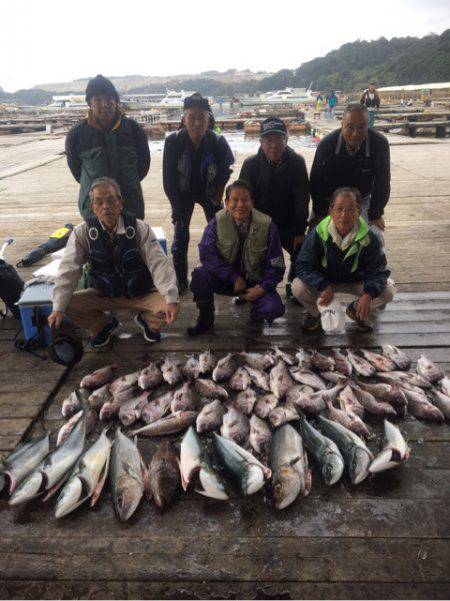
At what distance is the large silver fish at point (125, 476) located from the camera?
2.14 m

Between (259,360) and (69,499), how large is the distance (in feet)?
5.56

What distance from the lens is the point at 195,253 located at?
5.79 m

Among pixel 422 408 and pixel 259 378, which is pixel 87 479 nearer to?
pixel 259 378

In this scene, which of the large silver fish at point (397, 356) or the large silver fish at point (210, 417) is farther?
the large silver fish at point (397, 356)

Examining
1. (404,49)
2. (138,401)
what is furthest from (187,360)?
(404,49)

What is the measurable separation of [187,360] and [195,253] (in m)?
2.63

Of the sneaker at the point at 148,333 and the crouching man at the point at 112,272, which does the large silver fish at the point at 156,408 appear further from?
the sneaker at the point at 148,333

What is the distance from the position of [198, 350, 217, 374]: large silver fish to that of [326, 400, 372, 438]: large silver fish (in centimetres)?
95

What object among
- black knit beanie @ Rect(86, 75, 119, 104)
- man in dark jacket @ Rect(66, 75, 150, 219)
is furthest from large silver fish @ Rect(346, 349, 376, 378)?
black knit beanie @ Rect(86, 75, 119, 104)

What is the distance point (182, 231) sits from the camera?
4535 millimetres

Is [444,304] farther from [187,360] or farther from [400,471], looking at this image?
[187,360]

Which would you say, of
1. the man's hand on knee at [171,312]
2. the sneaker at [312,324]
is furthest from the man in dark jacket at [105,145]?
the sneaker at [312,324]

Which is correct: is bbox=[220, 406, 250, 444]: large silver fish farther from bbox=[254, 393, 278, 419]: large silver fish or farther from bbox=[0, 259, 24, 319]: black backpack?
bbox=[0, 259, 24, 319]: black backpack

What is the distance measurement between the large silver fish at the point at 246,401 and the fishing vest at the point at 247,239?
1175mm
